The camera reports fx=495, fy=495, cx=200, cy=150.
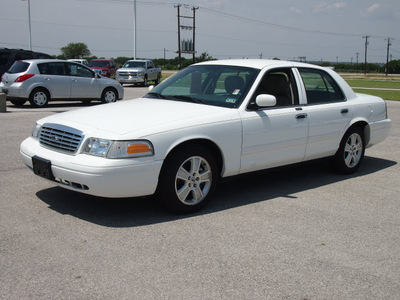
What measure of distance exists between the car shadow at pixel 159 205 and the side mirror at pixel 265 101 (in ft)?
2.79

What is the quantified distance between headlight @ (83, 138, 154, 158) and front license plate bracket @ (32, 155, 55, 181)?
1.52 ft

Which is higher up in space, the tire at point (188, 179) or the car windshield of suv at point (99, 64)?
the car windshield of suv at point (99, 64)

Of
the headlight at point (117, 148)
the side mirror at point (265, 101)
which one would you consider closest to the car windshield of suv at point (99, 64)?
the side mirror at point (265, 101)

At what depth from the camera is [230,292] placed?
3.44 meters

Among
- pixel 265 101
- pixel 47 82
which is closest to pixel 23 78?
pixel 47 82

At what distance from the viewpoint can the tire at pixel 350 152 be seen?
691 cm

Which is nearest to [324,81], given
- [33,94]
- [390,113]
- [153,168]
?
[153,168]

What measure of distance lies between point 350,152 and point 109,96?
40.6ft

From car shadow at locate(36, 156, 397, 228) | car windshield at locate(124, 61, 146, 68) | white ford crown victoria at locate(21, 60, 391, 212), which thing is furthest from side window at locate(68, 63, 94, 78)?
car windshield at locate(124, 61, 146, 68)

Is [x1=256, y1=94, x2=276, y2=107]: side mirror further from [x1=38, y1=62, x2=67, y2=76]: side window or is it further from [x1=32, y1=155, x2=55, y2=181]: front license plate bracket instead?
[x1=38, y1=62, x2=67, y2=76]: side window

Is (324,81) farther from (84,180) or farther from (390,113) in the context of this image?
(390,113)

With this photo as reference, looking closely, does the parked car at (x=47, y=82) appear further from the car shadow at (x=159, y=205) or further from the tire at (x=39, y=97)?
the car shadow at (x=159, y=205)

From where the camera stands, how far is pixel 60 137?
5031mm

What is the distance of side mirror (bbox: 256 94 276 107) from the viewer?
547 centimetres
